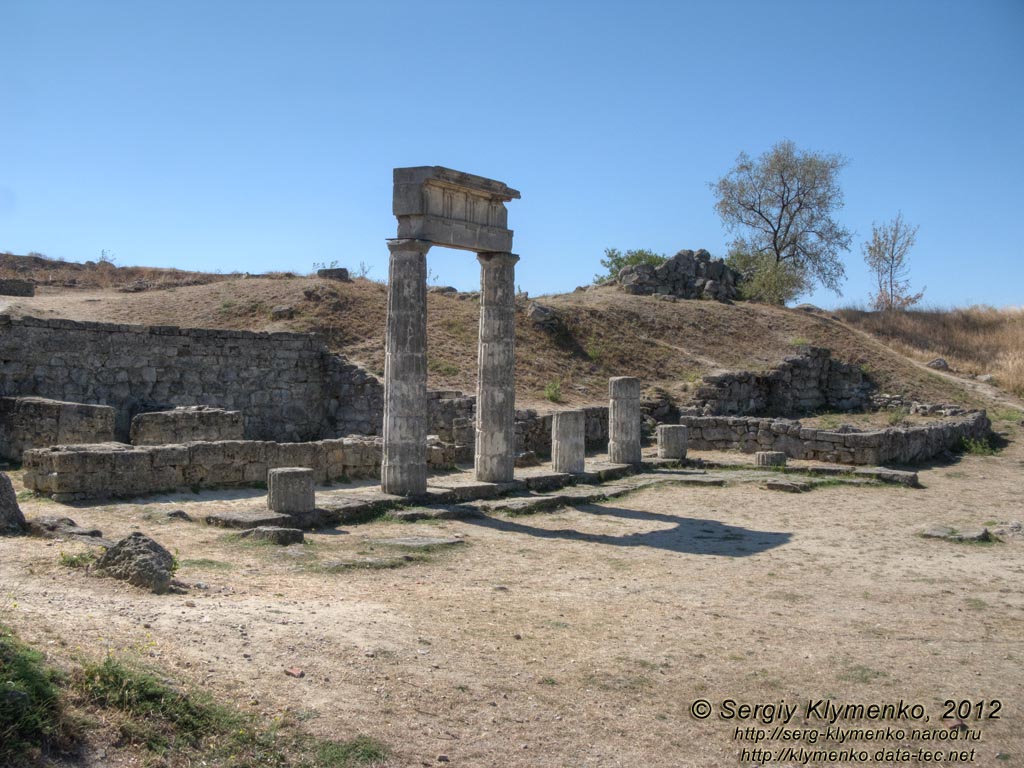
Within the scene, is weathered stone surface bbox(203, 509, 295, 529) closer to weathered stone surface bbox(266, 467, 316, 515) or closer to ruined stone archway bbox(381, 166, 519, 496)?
Answer: weathered stone surface bbox(266, 467, 316, 515)

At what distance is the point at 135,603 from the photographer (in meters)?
7.29

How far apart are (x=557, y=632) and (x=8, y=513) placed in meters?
5.92

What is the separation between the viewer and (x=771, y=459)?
20438 mm

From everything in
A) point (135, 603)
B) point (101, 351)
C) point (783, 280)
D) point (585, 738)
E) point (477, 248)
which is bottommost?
point (585, 738)

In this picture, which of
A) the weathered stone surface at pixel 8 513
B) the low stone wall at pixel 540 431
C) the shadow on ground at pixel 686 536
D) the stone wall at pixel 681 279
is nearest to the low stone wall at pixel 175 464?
the weathered stone surface at pixel 8 513

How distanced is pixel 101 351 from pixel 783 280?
2879 centimetres

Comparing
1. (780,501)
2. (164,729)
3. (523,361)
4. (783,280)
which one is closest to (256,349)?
(523,361)

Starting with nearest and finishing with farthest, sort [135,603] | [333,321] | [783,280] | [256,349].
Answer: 1. [135,603]
2. [256,349]
3. [333,321]
4. [783,280]

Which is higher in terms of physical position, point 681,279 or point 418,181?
point 681,279

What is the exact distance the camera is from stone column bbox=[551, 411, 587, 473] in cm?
1789

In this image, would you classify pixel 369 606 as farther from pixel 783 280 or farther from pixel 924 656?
pixel 783 280

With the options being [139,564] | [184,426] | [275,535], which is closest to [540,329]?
[184,426]

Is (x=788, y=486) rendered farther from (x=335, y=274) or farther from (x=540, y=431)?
(x=335, y=274)

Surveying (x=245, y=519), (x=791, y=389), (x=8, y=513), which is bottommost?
(x=245, y=519)
